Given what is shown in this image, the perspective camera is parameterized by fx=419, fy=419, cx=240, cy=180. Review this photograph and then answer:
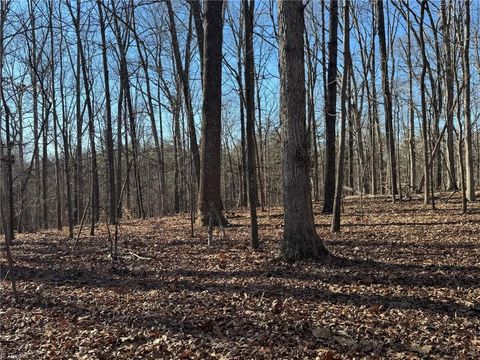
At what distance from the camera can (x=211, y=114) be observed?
9844mm

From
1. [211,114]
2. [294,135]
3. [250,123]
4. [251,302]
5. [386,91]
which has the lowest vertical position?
[251,302]

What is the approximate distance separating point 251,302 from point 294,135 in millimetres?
2355

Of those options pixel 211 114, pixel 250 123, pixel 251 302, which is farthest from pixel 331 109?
pixel 251 302

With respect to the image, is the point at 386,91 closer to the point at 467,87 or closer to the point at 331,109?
the point at 467,87

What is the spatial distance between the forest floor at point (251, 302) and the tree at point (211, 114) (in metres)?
2.06

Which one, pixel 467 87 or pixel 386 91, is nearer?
pixel 467 87

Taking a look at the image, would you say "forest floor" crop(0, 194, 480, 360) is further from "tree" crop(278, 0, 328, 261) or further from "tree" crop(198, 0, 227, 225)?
"tree" crop(198, 0, 227, 225)

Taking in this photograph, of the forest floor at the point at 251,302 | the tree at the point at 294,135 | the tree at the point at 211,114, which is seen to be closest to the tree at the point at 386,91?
the forest floor at the point at 251,302

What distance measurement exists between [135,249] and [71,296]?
2691mm

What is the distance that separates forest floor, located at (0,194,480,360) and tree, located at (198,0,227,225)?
6.75ft

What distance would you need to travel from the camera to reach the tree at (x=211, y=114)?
31.9 ft

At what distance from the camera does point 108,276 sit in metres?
6.15

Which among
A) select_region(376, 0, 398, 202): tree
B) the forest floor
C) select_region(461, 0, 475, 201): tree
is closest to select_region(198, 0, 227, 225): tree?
the forest floor

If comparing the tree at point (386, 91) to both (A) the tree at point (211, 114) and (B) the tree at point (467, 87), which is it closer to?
(B) the tree at point (467, 87)
